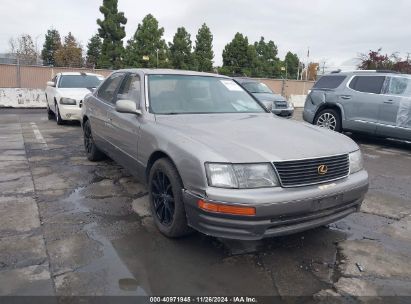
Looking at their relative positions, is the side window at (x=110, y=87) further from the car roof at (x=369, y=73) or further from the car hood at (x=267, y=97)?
the car hood at (x=267, y=97)

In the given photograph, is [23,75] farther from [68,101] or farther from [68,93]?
[68,101]

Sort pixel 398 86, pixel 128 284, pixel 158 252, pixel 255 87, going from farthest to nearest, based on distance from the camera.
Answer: pixel 255 87 < pixel 398 86 < pixel 158 252 < pixel 128 284

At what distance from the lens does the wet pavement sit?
2.80 m

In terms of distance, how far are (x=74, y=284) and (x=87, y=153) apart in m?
4.04

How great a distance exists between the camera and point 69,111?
10203 millimetres

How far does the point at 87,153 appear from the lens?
6.55 meters

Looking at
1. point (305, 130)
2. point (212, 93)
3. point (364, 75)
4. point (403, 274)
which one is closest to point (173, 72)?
point (212, 93)

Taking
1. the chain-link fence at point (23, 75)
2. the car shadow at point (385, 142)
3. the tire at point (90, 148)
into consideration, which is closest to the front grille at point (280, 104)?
the car shadow at point (385, 142)

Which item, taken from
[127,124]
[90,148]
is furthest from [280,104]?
[127,124]

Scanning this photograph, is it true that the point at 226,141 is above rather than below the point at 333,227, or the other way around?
above

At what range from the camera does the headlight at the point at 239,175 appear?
288 cm

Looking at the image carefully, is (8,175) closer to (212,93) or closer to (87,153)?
(87,153)

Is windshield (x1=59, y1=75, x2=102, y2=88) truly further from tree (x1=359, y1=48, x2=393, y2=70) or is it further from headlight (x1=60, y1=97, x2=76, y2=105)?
tree (x1=359, y1=48, x2=393, y2=70)

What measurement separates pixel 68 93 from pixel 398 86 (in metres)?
8.13
